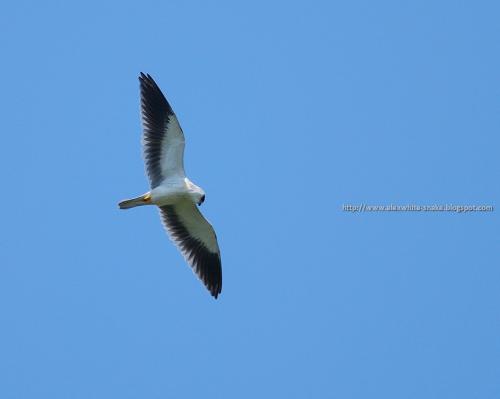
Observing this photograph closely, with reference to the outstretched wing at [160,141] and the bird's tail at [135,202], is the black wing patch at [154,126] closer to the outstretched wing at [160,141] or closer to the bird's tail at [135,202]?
the outstretched wing at [160,141]

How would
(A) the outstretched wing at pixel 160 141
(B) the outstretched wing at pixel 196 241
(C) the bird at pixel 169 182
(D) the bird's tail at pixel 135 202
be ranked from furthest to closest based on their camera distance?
1. (B) the outstretched wing at pixel 196 241
2. (A) the outstretched wing at pixel 160 141
3. (C) the bird at pixel 169 182
4. (D) the bird's tail at pixel 135 202

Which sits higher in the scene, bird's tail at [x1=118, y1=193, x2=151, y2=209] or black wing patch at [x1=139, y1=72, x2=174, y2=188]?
black wing patch at [x1=139, y1=72, x2=174, y2=188]

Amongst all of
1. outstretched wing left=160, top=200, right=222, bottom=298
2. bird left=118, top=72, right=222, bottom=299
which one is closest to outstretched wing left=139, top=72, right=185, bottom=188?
bird left=118, top=72, right=222, bottom=299

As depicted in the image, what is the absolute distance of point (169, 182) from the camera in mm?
20266

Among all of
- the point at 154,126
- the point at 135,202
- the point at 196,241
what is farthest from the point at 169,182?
the point at 196,241

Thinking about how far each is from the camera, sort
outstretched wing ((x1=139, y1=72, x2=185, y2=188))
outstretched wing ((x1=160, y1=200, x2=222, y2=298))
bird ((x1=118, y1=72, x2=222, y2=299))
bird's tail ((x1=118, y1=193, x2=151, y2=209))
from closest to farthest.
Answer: bird's tail ((x1=118, y1=193, x2=151, y2=209)) → bird ((x1=118, y1=72, x2=222, y2=299)) → outstretched wing ((x1=139, y1=72, x2=185, y2=188)) → outstretched wing ((x1=160, y1=200, x2=222, y2=298))

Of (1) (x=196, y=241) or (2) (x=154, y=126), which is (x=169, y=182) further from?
(1) (x=196, y=241)

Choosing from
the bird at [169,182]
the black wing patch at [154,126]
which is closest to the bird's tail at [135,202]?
the bird at [169,182]

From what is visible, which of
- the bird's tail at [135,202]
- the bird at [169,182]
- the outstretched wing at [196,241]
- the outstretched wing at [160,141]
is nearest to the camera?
the bird's tail at [135,202]

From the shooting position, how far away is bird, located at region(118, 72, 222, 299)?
20125mm

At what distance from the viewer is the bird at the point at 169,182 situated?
20.1m

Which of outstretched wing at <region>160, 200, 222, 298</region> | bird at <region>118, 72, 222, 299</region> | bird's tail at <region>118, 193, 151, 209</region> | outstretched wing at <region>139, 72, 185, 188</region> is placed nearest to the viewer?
bird's tail at <region>118, 193, 151, 209</region>

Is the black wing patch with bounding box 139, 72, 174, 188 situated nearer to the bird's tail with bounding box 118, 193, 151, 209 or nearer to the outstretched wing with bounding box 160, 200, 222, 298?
the bird's tail with bounding box 118, 193, 151, 209

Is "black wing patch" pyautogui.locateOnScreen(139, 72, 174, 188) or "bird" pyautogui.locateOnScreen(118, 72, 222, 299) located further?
"black wing patch" pyautogui.locateOnScreen(139, 72, 174, 188)
